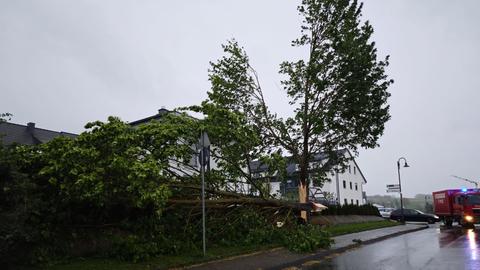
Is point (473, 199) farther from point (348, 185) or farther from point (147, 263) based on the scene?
point (348, 185)

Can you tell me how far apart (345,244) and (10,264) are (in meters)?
11.7

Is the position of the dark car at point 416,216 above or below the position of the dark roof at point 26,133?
below

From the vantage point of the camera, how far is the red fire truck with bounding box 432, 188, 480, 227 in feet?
91.4

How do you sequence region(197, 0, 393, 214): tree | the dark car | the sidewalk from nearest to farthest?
the sidewalk
region(197, 0, 393, 214): tree
the dark car

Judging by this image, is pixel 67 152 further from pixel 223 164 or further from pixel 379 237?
pixel 379 237

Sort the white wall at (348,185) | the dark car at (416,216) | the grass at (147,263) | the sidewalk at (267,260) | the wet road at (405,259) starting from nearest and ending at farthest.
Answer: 1. the grass at (147,263)
2. the sidewalk at (267,260)
3. the wet road at (405,259)
4. the dark car at (416,216)
5. the white wall at (348,185)

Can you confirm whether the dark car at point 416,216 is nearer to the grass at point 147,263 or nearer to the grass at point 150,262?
the grass at point 150,262

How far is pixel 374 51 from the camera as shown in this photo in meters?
20.9

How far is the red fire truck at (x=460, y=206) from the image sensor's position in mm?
27861

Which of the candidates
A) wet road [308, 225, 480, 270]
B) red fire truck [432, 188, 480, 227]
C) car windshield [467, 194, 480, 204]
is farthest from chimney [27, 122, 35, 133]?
car windshield [467, 194, 480, 204]

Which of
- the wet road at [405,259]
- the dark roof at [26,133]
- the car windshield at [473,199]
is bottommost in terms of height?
the wet road at [405,259]

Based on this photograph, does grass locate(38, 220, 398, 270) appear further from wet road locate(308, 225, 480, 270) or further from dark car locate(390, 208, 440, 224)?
dark car locate(390, 208, 440, 224)

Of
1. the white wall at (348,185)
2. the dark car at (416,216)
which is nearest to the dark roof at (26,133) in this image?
the dark car at (416,216)

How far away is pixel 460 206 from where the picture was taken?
29.3 meters
